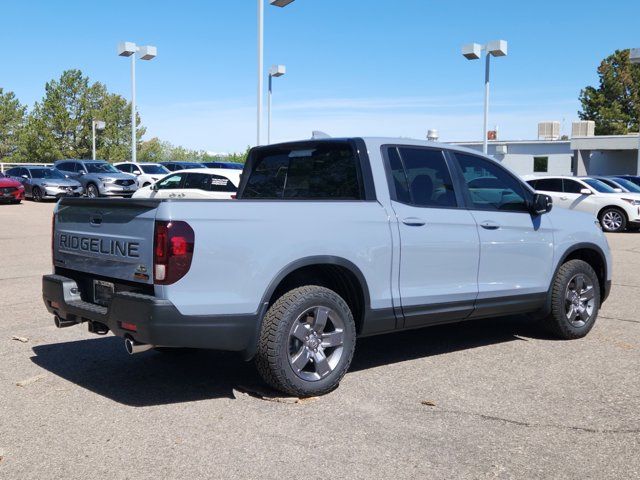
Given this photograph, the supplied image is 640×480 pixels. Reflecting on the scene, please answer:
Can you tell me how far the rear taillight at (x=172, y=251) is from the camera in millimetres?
4398

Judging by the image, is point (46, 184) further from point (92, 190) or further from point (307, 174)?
point (307, 174)

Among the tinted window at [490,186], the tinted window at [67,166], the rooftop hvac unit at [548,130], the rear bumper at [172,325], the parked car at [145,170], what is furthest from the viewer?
the rooftop hvac unit at [548,130]

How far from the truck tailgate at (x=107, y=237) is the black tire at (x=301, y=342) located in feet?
2.92

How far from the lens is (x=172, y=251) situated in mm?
4398

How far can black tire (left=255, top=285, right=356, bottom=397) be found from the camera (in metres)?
4.79

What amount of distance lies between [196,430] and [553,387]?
8.66ft

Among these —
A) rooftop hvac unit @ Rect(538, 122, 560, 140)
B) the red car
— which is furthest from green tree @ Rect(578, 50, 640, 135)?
the red car

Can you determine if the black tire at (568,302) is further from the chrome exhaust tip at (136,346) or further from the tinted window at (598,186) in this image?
the tinted window at (598,186)

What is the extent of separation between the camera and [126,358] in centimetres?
611

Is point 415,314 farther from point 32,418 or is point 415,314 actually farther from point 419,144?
point 32,418

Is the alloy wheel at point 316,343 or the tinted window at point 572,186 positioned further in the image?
the tinted window at point 572,186

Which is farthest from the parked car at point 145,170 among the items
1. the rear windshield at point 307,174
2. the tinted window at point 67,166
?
the rear windshield at point 307,174

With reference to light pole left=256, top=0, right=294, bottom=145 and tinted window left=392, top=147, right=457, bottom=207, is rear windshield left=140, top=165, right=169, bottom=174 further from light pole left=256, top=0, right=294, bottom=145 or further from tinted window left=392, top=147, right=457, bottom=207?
tinted window left=392, top=147, right=457, bottom=207

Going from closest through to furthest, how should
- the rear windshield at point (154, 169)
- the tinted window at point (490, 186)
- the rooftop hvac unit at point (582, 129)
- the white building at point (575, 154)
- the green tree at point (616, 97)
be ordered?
the tinted window at point (490, 186) < the rear windshield at point (154, 169) < the white building at point (575, 154) < the rooftop hvac unit at point (582, 129) < the green tree at point (616, 97)
